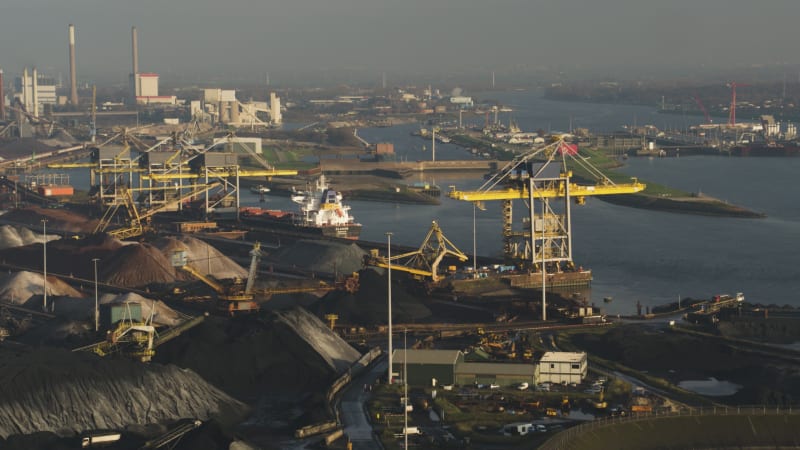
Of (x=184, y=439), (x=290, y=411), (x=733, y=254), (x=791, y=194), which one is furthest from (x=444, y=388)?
(x=791, y=194)

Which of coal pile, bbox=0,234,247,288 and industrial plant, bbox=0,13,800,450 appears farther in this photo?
coal pile, bbox=0,234,247,288

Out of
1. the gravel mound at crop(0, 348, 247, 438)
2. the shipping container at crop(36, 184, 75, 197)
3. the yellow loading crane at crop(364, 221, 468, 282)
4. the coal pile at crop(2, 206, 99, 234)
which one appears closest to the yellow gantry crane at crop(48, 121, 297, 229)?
the coal pile at crop(2, 206, 99, 234)

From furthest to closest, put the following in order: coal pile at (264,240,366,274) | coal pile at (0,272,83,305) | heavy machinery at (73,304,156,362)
Result: coal pile at (264,240,366,274) < coal pile at (0,272,83,305) < heavy machinery at (73,304,156,362)

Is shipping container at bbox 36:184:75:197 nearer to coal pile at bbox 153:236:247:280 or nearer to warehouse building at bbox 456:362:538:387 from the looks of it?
coal pile at bbox 153:236:247:280

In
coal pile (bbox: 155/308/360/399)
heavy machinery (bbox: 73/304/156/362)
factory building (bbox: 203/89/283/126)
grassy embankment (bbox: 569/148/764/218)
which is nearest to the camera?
coal pile (bbox: 155/308/360/399)

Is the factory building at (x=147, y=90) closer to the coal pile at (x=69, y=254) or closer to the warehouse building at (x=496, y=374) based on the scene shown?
the coal pile at (x=69, y=254)

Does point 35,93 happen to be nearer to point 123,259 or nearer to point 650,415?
point 123,259

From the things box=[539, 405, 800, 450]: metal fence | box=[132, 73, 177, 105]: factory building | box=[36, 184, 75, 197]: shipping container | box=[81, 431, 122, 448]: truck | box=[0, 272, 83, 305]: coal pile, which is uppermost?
box=[132, 73, 177, 105]: factory building
